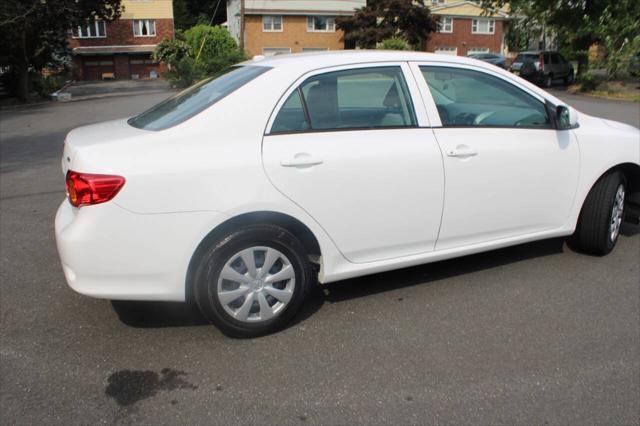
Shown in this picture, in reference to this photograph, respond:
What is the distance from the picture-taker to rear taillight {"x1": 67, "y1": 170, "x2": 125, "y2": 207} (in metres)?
3.24

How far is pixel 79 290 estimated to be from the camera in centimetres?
340

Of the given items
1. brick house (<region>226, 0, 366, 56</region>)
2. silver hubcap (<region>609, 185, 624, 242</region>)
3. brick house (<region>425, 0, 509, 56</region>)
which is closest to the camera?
silver hubcap (<region>609, 185, 624, 242</region>)

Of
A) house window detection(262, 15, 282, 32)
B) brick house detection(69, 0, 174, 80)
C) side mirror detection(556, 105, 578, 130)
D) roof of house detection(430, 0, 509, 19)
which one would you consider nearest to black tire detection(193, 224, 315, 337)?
side mirror detection(556, 105, 578, 130)

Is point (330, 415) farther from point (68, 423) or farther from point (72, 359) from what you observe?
point (72, 359)

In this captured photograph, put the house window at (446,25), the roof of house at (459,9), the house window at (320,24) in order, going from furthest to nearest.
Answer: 1. the house window at (446,25)
2. the roof of house at (459,9)
3. the house window at (320,24)

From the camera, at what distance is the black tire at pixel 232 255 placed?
3438mm

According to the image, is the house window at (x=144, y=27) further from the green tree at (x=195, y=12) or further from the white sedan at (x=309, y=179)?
the white sedan at (x=309, y=179)

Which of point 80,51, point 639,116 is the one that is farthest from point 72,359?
point 80,51

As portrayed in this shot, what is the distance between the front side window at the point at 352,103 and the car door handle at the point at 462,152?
31 cm

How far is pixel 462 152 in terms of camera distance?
405 cm

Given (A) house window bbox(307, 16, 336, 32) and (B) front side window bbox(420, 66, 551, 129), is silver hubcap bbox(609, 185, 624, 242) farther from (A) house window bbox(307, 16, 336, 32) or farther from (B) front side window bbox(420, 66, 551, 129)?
(A) house window bbox(307, 16, 336, 32)

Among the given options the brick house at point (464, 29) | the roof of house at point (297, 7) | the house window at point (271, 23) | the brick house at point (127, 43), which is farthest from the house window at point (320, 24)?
the brick house at point (127, 43)

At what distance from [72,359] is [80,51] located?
6280 centimetres

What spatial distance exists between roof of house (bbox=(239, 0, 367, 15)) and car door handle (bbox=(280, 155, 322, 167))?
50.1m
